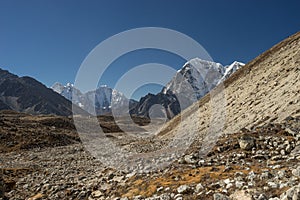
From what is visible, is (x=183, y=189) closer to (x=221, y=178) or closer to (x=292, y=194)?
(x=221, y=178)

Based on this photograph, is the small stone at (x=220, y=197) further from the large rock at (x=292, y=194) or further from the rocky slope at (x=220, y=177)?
the large rock at (x=292, y=194)

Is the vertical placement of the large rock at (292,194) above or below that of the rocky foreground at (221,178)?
below

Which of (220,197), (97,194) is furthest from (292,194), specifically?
(97,194)

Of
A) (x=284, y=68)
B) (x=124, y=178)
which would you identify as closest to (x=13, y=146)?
(x=124, y=178)

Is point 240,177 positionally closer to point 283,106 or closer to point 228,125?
point 283,106

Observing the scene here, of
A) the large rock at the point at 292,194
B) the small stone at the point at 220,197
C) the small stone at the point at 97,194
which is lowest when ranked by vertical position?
the large rock at the point at 292,194

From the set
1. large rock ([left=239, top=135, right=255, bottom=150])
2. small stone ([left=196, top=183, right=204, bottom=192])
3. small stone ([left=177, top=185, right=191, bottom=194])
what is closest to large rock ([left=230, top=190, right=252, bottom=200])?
small stone ([left=196, top=183, right=204, bottom=192])

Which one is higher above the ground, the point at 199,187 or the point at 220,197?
the point at 199,187

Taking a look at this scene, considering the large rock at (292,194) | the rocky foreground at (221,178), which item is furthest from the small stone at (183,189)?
the large rock at (292,194)

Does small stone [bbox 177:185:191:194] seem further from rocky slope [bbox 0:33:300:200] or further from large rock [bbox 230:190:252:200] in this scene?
large rock [bbox 230:190:252:200]

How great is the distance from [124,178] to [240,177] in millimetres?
8019

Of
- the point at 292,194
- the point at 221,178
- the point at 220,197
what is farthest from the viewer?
the point at 221,178

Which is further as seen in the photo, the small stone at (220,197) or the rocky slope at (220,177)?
the rocky slope at (220,177)

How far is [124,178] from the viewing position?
693 inches
